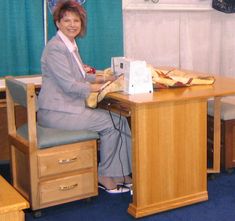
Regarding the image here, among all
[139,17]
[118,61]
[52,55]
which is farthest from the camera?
[139,17]

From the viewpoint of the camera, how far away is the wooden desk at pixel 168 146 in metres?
2.60

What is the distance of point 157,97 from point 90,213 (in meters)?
0.78

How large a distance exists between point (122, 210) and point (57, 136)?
0.59 metres

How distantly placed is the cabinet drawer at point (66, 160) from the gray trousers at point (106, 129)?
141 millimetres

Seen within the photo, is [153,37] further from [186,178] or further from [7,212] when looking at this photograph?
[7,212]

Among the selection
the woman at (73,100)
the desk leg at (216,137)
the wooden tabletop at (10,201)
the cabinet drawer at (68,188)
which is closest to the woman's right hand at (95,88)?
the woman at (73,100)

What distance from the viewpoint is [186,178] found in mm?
2799

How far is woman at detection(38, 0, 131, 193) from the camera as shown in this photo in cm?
276

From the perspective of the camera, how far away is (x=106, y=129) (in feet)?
9.44

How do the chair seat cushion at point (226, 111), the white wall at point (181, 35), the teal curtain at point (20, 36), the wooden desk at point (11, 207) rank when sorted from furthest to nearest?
the white wall at point (181, 35)
the teal curtain at point (20, 36)
the chair seat cushion at point (226, 111)
the wooden desk at point (11, 207)

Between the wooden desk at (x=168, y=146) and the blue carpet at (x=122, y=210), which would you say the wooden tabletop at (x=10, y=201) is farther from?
the blue carpet at (x=122, y=210)

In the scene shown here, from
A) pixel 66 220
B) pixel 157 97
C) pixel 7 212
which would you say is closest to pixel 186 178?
pixel 157 97

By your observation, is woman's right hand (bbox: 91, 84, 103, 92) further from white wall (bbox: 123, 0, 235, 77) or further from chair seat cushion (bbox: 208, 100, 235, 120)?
white wall (bbox: 123, 0, 235, 77)

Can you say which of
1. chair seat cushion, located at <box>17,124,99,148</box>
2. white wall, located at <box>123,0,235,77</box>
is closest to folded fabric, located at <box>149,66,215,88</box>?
chair seat cushion, located at <box>17,124,99,148</box>
